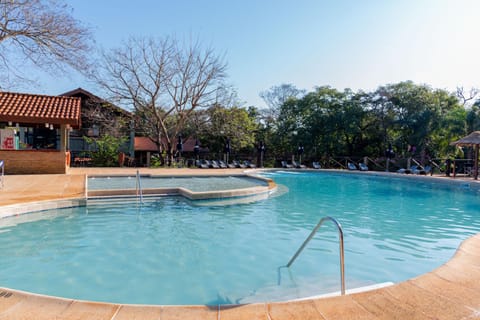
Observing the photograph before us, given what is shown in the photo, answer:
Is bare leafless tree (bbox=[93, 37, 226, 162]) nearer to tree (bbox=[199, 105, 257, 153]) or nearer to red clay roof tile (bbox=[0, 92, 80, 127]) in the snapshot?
tree (bbox=[199, 105, 257, 153])

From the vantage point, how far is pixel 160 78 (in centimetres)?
1984

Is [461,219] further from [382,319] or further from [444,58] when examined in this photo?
[444,58]

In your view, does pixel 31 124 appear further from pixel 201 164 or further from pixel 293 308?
pixel 293 308

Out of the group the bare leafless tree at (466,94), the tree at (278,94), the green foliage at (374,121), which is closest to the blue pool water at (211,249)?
the green foliage at (374,121)

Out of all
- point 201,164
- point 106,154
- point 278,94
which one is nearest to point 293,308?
point 201,164

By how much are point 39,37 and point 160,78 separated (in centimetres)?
774

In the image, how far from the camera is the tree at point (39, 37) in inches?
477

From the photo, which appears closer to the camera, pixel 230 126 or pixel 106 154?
pixel 106 154

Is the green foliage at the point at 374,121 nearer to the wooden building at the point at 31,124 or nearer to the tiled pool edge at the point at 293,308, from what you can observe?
the wooden building at the point at 31,124

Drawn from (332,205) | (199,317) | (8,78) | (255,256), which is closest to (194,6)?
(8,78)

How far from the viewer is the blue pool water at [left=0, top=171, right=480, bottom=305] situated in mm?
3680

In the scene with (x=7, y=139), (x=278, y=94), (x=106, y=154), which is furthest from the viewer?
(x=278, y=94)

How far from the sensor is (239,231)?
596 centimetres

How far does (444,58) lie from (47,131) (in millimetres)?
18700
